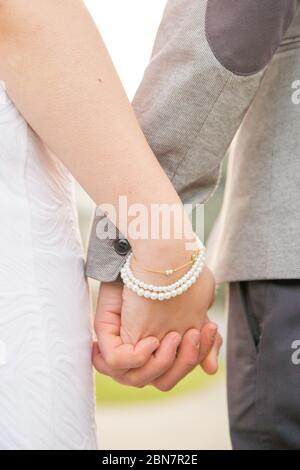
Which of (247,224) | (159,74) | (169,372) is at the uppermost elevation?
(159,74)

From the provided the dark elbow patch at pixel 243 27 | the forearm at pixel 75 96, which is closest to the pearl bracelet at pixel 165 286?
the forearm at pixel 75 96

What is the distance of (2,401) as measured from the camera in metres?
0.88

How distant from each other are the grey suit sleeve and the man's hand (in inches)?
2.4

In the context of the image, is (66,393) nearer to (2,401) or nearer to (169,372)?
(2,401)

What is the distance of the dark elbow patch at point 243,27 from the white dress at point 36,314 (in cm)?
30

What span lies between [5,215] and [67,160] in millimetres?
121

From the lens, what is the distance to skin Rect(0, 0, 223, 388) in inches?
36.4

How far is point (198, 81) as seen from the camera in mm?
1072

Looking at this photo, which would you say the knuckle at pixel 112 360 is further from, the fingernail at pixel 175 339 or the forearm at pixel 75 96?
the forearm at pixel 75 96

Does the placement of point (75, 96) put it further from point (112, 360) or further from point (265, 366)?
point (265, 366)

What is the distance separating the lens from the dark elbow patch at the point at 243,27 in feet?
3.44

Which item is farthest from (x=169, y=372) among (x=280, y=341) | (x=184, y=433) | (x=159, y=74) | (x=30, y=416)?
(x=184, y=433)

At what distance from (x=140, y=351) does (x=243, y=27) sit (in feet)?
1.58

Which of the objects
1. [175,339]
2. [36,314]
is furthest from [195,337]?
[36,314]
